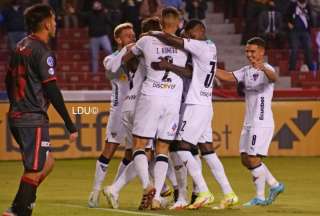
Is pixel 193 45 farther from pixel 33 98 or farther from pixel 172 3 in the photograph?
pixel 172 3

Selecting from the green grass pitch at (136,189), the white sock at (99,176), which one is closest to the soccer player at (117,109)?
the white sock at (99,176)

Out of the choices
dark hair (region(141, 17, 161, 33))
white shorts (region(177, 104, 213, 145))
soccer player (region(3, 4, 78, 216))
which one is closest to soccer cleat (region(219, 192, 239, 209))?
white shorts (region(177, 104, 213, 145))

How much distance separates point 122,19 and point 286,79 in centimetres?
423

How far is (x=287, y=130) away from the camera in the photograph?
71.6 ft

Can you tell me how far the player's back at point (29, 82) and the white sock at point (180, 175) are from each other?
302 centimetres

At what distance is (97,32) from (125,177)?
13.2 metres

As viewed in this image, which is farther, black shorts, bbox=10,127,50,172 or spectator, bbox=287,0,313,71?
spectator, bbox=287,0,313,71

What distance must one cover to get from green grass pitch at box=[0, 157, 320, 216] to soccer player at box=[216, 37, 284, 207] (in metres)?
0.32

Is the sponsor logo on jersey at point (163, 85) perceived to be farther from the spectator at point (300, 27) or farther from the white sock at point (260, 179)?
the spectator at point (300, 27)

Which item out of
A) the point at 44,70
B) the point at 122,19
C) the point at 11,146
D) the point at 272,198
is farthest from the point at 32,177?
the point at 122,19

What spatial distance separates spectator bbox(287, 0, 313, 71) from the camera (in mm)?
26375

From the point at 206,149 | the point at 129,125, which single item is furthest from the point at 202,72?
the point at 129,125

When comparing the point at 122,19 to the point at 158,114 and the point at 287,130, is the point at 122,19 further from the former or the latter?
the point at 158,114

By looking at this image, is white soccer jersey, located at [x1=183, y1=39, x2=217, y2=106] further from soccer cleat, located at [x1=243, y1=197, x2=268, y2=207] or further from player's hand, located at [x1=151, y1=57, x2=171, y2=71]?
soccer cleat, located at [x1=243, y1=197, x2=268, y2=207]
